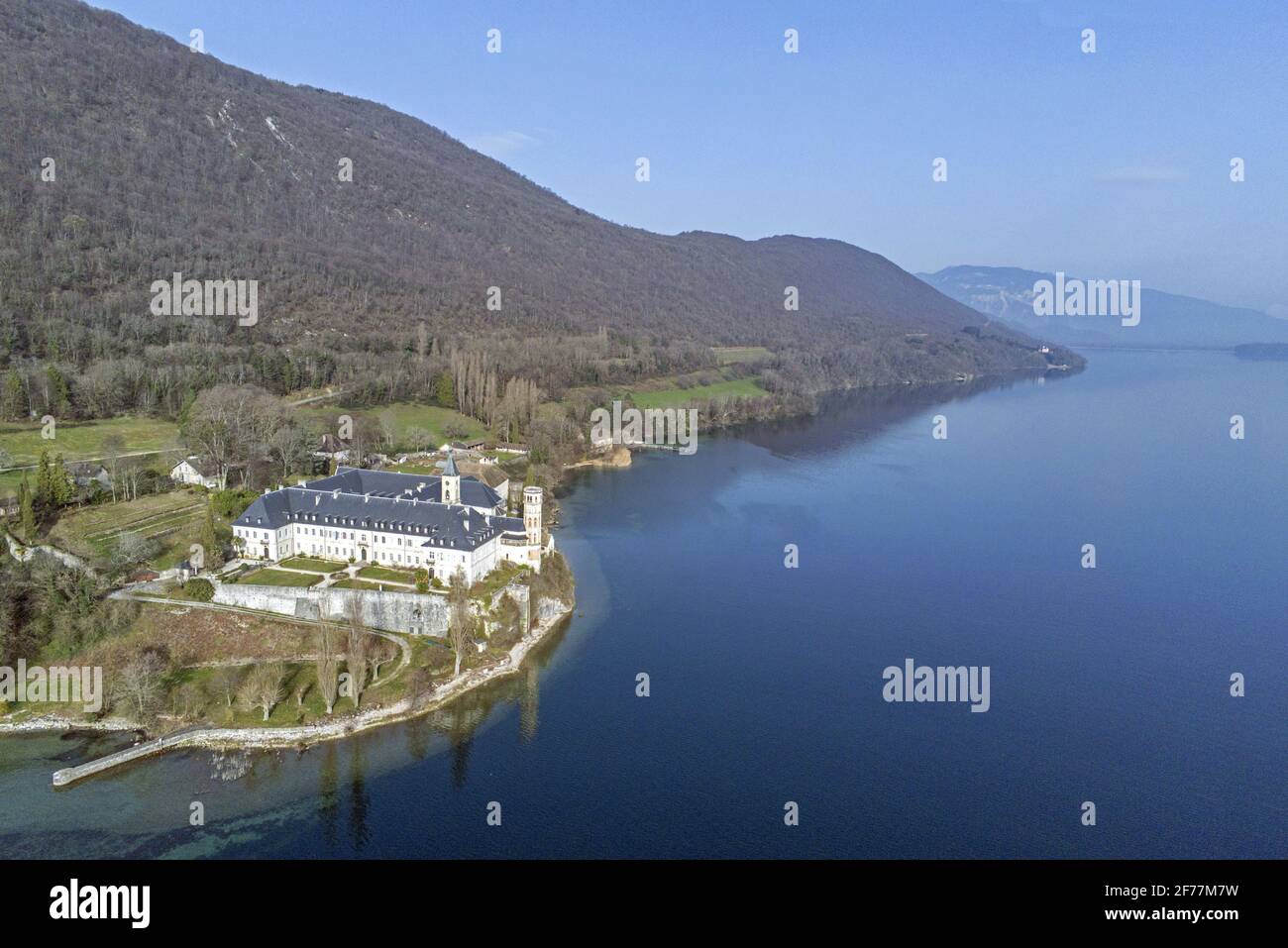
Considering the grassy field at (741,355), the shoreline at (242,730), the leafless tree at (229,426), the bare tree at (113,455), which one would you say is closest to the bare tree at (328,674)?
the shoreline at (242,730)

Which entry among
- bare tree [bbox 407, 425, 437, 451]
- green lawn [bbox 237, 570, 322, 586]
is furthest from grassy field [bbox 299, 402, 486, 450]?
green lawn [bbox 237, 570, 322, 586]

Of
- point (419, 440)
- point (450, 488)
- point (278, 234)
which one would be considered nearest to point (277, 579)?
point (450, 488)

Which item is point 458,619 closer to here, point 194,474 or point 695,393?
point 194,474

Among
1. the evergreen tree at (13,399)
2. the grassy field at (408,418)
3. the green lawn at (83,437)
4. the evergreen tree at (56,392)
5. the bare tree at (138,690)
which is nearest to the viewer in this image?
the bare tree at (138,690)

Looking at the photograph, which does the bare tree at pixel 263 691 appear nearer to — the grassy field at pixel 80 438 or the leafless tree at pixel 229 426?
the leafless tree at pixel 229 426

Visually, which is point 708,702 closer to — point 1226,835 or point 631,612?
point 631,612

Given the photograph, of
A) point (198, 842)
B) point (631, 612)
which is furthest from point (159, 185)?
point (198, 842)
